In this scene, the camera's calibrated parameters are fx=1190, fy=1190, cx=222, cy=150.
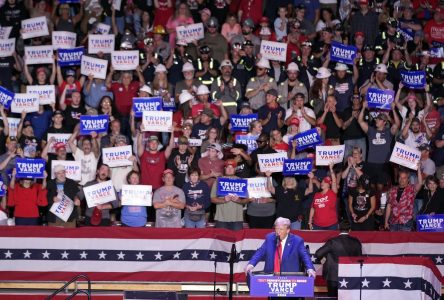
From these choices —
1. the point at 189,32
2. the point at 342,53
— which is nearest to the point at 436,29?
the point at 342,53

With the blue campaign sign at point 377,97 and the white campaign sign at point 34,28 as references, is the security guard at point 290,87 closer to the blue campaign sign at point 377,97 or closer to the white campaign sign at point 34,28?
the blue campaign sign at point 377,97

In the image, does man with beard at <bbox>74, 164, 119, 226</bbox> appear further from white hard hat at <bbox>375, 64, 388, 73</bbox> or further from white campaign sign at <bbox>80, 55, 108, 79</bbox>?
white hard hat at <bbox>375, 64, 388, 73</bbox>

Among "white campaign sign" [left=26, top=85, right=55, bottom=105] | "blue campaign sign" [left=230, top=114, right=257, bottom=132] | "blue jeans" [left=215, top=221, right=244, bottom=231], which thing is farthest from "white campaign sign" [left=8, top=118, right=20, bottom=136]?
→ "blue jeans" [left=215, top=221, right=244, bottom=231]

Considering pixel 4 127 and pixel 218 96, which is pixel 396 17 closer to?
pixel 218 96

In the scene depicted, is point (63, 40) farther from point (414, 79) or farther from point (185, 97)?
point (414, 79)

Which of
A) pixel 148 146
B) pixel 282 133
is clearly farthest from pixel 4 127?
pixel 282 133

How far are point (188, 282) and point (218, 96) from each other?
18.7 feet

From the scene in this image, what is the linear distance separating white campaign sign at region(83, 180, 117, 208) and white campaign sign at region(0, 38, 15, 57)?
5673mm

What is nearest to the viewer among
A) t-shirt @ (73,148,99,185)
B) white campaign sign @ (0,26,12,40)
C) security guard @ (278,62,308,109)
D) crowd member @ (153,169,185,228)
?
crowd member @ (153,169,185,228)

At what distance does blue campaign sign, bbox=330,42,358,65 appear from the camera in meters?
26.8

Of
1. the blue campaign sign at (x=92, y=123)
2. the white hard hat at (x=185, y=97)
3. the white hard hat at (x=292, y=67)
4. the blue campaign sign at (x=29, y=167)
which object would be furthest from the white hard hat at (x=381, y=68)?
the blue campaign sign at (x=29, y=167)

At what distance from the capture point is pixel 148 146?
24.3m

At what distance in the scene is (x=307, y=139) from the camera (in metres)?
24.2

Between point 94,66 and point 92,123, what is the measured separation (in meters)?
2.40
